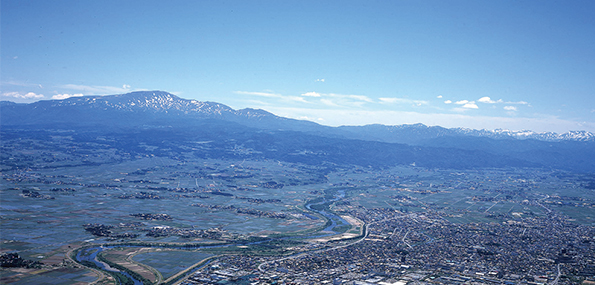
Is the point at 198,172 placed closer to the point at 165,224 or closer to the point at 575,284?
the point at 165,224

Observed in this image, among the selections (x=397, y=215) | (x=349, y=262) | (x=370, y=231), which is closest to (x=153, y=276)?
(x=349, y=262)

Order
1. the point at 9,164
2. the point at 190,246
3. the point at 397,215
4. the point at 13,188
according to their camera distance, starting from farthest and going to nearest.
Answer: the point at 9,164 < the point at 13,188 < the point at 397,215 < the point at 190,246

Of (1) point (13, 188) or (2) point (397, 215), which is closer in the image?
(2) point (397, 215)

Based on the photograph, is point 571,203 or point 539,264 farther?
point 571,203

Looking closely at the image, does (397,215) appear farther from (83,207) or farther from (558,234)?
(83,207)

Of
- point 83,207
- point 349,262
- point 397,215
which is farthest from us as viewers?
point 397,215

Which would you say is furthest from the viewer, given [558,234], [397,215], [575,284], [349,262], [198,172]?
[198,172]

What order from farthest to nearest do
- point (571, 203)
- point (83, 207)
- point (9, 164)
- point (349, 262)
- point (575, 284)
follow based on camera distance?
point (9, 164) → point (571, 203) → point (83, 207) → point (349, 262) → point (575, 284)

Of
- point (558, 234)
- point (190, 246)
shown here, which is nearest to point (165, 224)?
point (190, 246)
